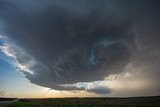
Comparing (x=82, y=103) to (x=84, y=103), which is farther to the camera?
(x=84, y=103)

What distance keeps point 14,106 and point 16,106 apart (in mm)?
832

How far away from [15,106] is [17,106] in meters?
1.17

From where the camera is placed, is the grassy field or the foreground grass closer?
the foreground grass

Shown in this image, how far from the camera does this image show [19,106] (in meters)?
49.5

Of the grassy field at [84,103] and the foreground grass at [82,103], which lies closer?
the foreground grass at [82,103]

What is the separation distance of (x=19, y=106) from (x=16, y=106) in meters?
1.57

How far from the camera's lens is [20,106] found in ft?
163

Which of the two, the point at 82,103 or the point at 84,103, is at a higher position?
the point at 84,103

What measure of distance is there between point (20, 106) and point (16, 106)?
67.1 inches

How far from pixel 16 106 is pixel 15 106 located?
1.51ft

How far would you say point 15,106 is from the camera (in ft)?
156

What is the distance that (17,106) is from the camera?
160 feet

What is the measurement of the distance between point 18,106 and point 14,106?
2054 millimetres

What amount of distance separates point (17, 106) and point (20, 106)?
1030 mm
